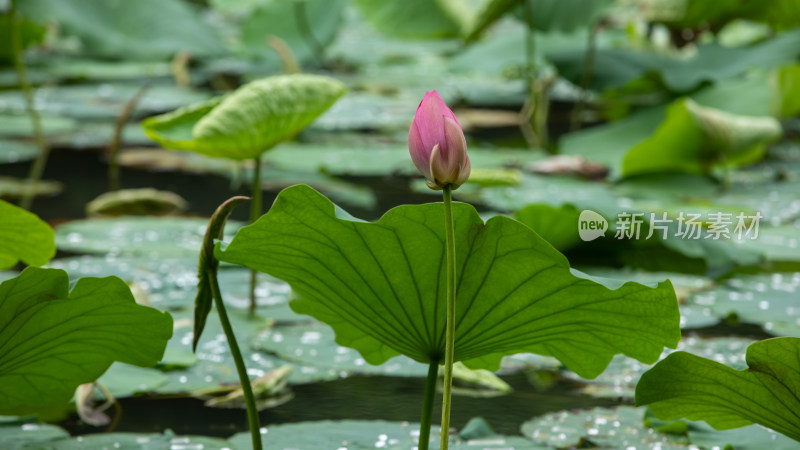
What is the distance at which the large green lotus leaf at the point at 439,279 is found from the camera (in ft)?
2.24

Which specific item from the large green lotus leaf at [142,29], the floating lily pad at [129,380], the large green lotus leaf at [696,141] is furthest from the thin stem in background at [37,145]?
the large green lotus leaf at [142,29]

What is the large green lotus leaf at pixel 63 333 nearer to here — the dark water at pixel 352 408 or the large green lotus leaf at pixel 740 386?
the dark water at pixel 352 408

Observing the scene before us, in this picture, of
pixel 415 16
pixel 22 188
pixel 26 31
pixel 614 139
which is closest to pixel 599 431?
pixel 22 188

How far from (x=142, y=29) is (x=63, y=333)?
12.3 feet

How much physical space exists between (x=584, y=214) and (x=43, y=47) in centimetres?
447

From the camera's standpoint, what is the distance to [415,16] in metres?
4.15

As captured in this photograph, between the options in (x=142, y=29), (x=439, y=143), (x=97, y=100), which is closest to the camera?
(x=439, y=143)

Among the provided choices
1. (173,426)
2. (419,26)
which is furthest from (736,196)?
(419,26)

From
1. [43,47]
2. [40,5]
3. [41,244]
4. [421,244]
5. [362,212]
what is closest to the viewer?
[421,244]

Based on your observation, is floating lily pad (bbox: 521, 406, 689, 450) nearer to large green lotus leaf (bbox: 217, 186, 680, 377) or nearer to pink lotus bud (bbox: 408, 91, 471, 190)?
large green lotus leaf (bbox: 217, 186, 680, 377)

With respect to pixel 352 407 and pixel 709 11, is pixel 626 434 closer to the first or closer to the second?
pixel 352 407

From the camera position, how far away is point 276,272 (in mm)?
727

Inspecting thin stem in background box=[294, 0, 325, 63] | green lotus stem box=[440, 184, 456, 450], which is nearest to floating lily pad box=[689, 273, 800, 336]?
green lotus stem box=[440, 184, 456, 450]

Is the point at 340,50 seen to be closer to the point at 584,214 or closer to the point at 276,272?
the point at 584,214
